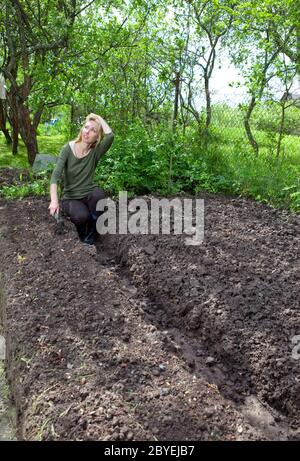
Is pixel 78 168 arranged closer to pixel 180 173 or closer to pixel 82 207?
pixel 82 207

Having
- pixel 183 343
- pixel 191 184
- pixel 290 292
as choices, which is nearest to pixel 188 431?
pixel 183 343

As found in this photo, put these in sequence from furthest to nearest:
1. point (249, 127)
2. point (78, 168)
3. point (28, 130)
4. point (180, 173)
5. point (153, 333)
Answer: point (249, 127) < point (28, 130) < point (180, 173) < point (78, 168) < point (153, 333)

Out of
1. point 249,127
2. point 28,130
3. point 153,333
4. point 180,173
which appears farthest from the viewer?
point 249,127

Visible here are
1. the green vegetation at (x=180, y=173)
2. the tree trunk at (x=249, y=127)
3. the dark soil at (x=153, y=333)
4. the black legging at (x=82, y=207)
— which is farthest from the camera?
the tree trunk at (x=249, y=127)

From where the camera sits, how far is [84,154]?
448 cm

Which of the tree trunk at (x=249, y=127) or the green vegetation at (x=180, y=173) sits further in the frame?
the tree trunk at (x=249, y=127)

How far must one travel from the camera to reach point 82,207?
4562mm

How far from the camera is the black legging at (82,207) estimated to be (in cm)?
451

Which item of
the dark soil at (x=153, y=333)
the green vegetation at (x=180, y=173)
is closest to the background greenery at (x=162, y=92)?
the green vegetation at (x=180, y=173)

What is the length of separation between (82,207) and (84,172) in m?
0.34

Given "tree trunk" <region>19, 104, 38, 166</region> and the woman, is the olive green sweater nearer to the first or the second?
the woman

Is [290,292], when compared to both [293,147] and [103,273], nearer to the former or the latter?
[103,273]

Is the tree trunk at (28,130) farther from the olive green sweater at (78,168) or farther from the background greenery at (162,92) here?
the olive green sweater at (78,168)

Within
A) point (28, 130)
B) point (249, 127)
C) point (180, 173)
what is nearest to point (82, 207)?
point (180, 173)
